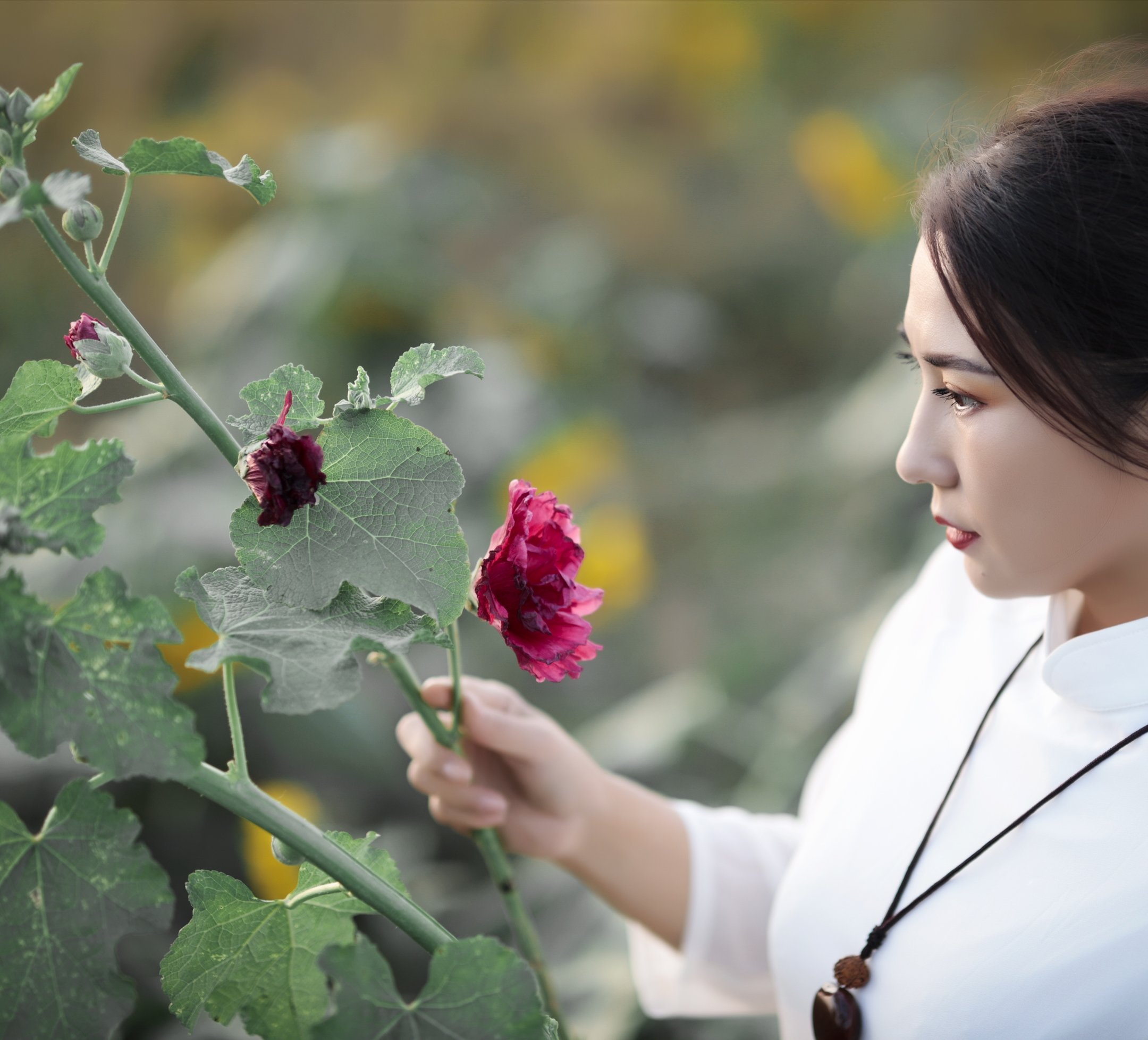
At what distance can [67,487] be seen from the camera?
0.28m

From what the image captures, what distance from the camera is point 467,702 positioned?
531mm

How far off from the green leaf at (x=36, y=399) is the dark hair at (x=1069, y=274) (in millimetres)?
326

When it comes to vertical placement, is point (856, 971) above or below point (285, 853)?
below

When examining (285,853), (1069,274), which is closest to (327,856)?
(285,853)

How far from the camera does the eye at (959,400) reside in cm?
43

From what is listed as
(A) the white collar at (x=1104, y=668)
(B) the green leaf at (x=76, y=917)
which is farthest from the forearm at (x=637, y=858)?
(B) the green leaf at (x=76, y=917)

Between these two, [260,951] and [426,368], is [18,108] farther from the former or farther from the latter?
[260,951]

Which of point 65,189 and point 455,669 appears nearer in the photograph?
point 65,189

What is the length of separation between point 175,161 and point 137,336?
2.2 inches

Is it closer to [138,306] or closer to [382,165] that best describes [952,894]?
[382,165]

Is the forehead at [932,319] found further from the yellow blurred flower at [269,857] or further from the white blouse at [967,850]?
A: the yellow blurred flower at [269,857]

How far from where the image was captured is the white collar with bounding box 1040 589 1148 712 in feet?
1.53

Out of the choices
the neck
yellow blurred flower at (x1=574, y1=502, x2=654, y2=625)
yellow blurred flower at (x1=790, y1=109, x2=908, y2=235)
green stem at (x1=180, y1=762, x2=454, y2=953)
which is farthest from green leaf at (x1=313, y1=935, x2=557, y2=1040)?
yellow blurred flower at (x1=790, y1=109, x2=908, y2=235)

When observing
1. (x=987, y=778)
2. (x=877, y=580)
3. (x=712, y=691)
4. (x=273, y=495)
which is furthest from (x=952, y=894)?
(x=877, y=580)
